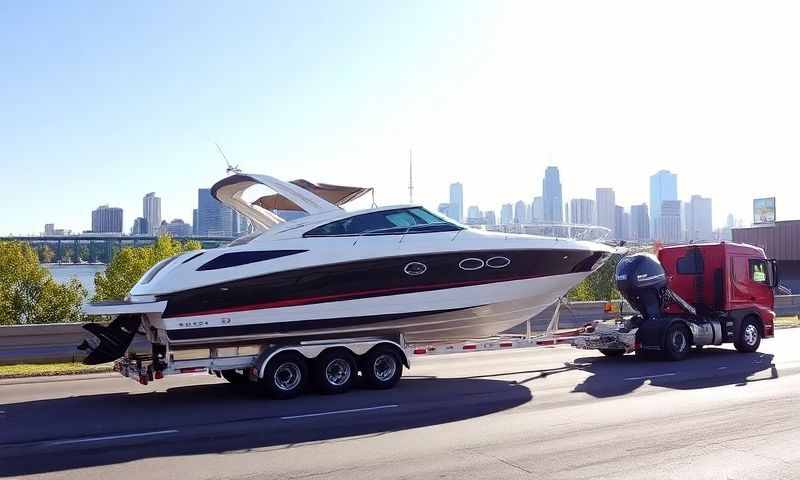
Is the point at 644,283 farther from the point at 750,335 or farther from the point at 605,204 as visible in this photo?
the point at 605,204

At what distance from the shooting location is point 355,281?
12914 mm

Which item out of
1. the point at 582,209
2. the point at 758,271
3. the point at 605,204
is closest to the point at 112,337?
the point at 758,271

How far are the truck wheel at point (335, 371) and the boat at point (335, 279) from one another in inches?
16.8

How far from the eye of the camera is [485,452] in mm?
8328

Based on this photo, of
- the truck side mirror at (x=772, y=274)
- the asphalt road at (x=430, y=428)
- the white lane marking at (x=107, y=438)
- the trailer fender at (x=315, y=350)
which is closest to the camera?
the asphalt road at (x=430, y=428)

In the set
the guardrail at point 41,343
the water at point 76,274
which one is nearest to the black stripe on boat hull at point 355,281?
the guardrail at point 41,343

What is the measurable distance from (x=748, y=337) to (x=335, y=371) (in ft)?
36.2

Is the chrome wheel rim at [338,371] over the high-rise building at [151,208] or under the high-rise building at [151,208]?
under

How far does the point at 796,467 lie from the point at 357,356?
23.4ft

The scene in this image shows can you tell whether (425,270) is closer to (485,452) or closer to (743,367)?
(485,452)

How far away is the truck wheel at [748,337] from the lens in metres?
18.2

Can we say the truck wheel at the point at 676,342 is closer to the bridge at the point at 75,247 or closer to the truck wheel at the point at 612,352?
the truck wheel at the point at 612,352

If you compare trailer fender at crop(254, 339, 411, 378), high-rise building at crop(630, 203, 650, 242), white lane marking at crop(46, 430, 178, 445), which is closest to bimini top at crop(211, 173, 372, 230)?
trailer fender at crop(254, 339, 411, 378)

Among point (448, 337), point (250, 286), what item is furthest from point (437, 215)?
point (250, 286)
